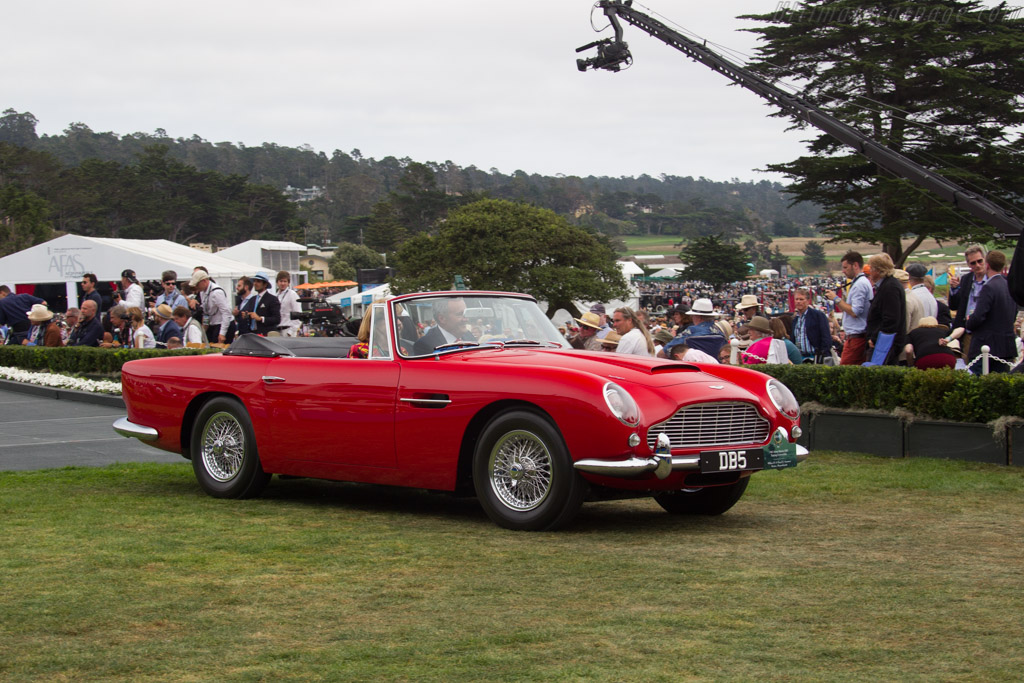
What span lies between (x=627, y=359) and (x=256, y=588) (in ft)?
10.4

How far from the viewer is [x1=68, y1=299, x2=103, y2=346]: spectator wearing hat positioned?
20.5 m

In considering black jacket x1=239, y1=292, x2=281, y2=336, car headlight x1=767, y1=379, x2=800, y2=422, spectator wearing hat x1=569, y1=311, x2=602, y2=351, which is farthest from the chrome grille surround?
black jacket x1=239, y1=292, x2=281, y2=336

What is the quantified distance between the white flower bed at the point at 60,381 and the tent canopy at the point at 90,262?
73.9 ft

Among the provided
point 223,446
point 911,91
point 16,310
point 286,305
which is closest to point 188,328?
point 286,305

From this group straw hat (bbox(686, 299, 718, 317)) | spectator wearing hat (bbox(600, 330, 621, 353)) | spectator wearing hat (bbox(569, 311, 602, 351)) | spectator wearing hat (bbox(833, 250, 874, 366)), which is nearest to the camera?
spectator wearing hat (bbox(833, 250, 874, 366))

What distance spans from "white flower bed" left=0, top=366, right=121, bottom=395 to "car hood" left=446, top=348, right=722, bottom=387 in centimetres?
1167

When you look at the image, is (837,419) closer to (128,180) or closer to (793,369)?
(793,369)

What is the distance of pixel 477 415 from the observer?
7.24 meters

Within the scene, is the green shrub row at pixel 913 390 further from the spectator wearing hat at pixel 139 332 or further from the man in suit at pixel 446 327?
the spectator wearing hat at pixel 139 332

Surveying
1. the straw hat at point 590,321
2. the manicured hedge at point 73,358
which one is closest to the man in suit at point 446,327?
the straw hat at point 590,321

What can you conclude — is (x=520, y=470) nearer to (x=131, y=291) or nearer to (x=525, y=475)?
(x=525, y=475)

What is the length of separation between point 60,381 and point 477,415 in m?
14.2

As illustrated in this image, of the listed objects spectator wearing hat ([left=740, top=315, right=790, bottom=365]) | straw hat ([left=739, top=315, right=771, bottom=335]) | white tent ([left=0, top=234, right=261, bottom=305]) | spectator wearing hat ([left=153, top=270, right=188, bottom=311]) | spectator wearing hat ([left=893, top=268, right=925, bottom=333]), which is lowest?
spectator wearing hat ([left=740, top=315, right=790, bottom=365])

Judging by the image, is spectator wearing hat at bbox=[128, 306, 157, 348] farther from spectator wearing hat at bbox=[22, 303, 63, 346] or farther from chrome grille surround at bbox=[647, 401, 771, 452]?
chrome grille surround at bbox=[647, 401, 771, 452]
